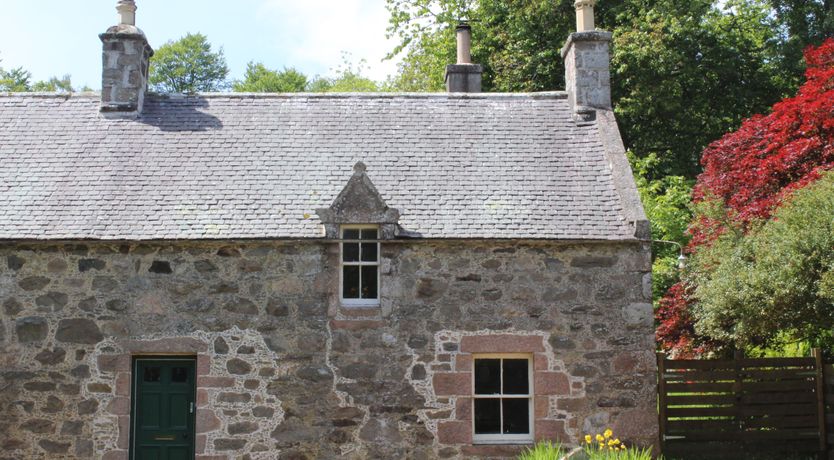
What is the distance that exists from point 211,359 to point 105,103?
210 inches

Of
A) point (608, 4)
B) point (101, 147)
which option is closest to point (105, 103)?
point (101, 147)

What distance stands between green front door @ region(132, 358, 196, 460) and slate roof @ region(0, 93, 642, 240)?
1794mm

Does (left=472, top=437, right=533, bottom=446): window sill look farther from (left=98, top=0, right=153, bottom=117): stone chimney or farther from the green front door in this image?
(left=98, top=0, right=153, bottom=117): stone chimney

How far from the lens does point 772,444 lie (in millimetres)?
12578

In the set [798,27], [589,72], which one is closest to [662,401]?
[589,72]

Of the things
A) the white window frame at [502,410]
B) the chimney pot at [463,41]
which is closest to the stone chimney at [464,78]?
the chimney pot at [463,41]

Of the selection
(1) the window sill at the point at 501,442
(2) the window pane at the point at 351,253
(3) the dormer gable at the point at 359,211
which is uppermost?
(3) the dormer gable at the point at 359,211

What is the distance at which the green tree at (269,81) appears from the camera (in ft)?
148

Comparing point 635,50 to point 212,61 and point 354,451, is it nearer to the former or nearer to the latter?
point 354,451

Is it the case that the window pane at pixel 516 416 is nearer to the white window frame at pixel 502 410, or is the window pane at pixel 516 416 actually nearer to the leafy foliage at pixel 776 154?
the white window frame at pixel 502 410

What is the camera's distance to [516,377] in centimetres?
1184

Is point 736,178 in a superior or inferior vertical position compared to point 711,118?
inferior

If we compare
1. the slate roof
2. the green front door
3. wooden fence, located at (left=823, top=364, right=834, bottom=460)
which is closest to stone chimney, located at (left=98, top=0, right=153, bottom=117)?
the slate roof

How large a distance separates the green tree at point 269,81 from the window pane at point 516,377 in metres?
34.6
